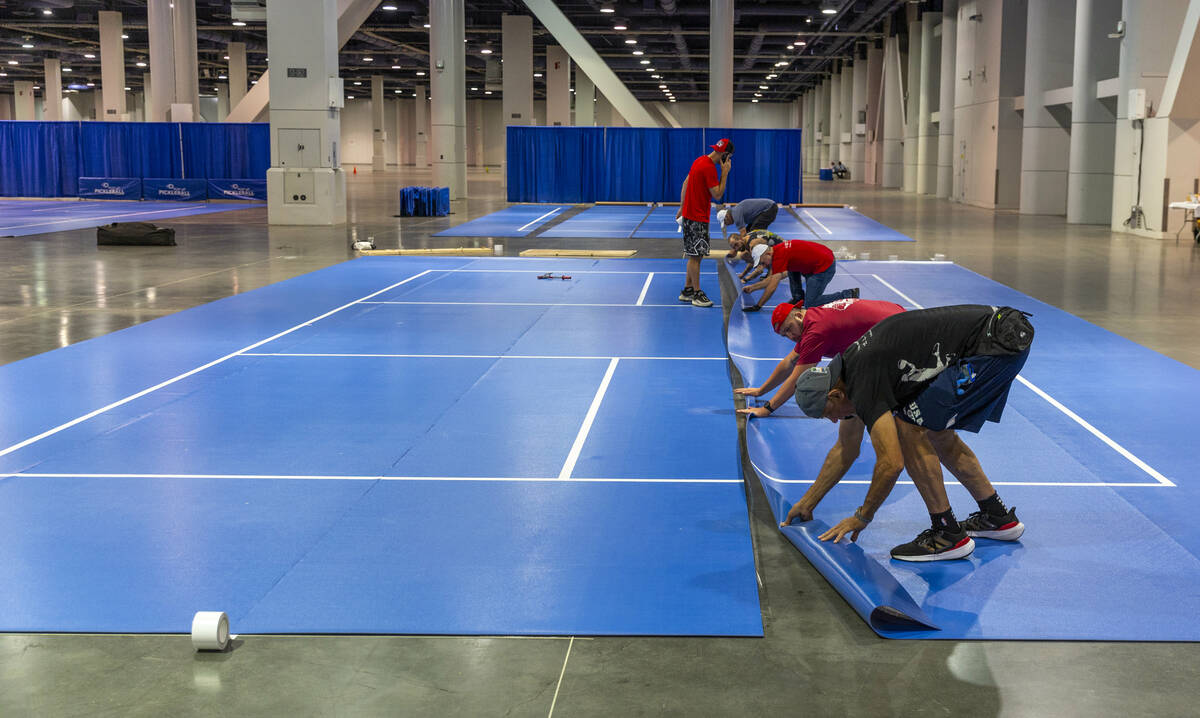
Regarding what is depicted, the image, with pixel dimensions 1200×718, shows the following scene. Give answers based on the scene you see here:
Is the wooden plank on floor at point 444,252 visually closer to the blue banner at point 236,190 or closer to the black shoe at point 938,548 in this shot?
the black shoe at point 938,548

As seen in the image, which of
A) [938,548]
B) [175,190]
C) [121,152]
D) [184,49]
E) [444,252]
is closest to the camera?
[938,548]

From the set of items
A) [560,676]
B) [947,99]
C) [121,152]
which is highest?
[947,99]

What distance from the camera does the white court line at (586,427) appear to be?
25.2ft

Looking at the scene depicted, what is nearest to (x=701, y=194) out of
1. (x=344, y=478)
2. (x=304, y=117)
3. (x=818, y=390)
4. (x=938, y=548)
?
(x=344, y=478)

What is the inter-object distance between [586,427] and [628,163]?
34680mm

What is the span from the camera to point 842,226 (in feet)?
99.8

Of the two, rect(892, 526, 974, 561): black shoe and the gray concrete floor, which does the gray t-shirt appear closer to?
the gray concrete floor

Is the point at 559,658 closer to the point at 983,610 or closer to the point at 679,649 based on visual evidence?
the point at 679,649

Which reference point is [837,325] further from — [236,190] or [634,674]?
[236,190]

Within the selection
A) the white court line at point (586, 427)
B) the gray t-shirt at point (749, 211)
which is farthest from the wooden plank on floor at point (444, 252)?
the white court line at point (586, 427)

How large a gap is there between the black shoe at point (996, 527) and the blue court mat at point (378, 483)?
3.93ft

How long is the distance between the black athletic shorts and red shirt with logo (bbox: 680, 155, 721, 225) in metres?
0.06

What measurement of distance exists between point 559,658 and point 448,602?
0.78 m

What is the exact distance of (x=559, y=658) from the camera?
15.6 feet
